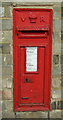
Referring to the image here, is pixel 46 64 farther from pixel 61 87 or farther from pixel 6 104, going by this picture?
pixel 6 104

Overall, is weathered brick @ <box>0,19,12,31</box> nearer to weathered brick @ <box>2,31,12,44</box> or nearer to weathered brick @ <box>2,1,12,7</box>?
weathered brick @ <box>2,31,12,44</box>

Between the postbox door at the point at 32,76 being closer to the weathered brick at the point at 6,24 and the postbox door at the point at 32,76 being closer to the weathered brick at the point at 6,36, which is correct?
the weathered brick at the point at 6,36

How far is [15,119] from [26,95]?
523 mm

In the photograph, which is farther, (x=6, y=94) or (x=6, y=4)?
(x=6, y=94)

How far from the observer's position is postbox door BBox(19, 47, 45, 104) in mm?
3711

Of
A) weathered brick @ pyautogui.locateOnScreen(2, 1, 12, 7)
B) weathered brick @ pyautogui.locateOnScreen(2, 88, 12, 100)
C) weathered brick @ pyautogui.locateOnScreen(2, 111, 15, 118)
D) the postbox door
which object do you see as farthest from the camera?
weathered brick @ pyautogui.locateOnScreen(2, 111, 15, 118)

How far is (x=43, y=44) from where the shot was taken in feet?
12.1

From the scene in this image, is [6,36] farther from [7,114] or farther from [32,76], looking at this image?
[7,114]

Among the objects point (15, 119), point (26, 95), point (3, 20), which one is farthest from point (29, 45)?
point (15, 119)

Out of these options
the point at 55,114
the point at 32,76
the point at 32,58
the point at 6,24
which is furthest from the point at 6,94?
the point at 6,24

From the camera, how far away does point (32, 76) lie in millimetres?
3807

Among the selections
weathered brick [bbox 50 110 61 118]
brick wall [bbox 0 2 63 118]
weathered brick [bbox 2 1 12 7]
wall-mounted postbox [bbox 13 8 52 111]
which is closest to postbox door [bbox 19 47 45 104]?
wall-mounted postbox [bbox 13 8 52 111]

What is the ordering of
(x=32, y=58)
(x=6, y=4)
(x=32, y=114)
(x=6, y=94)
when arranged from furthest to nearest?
(x=32, y=114), (x=6, y=94), (x=32, y=58), (x=6, y=4)

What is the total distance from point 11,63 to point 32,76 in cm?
43
